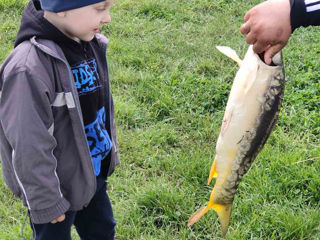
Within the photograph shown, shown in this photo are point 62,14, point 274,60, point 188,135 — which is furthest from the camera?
point 188,135

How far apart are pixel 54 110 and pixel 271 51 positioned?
94 cm

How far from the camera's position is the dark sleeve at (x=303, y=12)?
1.72 metres

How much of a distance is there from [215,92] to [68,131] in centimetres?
250

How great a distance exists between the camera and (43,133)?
73.2 inches

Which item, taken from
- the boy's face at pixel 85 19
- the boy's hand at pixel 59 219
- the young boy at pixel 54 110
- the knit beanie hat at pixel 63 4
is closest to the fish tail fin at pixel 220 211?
Answer: the young boy at pixel 54 110

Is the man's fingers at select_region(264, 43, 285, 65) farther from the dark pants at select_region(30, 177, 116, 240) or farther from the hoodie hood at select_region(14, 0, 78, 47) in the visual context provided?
the dark pants at select_region(30, 177, 116, 240)

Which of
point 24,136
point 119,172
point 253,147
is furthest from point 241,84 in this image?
point 119,172

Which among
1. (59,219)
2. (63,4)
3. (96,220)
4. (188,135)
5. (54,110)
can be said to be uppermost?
(63,4)

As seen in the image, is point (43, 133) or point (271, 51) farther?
point (43, 133)

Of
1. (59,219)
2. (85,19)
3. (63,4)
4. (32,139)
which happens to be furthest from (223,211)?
(63,4)

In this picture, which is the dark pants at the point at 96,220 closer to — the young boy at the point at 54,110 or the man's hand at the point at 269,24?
the young boy at the point at 54,110

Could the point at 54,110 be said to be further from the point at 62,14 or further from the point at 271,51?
the point at 271,51

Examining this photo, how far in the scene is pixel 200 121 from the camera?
3.97 meters

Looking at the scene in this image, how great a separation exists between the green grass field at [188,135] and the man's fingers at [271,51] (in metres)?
1.45
